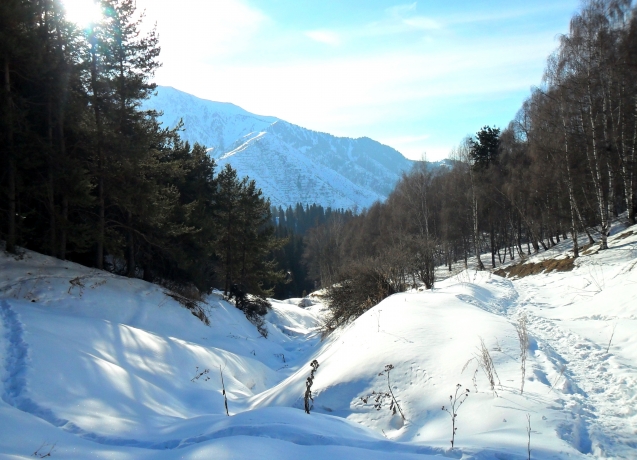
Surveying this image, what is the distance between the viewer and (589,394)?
508cm

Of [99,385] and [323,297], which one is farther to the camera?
[323,297]

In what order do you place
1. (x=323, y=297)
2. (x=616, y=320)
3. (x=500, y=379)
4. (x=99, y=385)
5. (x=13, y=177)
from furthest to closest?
(x=323, y=297), (x=13, y=177), (x=616, y=320), (x=99, y=385), (x=500, y=379)

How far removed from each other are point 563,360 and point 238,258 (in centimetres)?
2026

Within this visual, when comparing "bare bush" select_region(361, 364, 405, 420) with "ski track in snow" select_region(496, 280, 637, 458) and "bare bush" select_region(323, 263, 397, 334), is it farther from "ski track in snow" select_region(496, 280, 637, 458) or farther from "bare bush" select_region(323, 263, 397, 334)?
"bare bush" select_region(323, 263, 397, 334)

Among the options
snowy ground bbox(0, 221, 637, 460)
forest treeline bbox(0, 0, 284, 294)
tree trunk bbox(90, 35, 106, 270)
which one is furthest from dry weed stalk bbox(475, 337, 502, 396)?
tree trunk bbox(90, 35, 106, 270)

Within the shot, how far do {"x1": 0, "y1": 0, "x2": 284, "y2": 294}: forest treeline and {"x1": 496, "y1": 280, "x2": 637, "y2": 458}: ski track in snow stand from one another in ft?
40.6

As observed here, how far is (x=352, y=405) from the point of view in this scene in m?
6.22

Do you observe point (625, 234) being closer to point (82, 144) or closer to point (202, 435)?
point (202, 435)

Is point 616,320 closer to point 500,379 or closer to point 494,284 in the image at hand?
point 500,379

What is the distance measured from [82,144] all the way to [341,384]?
11.5 m

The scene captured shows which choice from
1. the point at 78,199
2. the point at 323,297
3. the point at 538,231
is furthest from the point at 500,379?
the point at 538,231

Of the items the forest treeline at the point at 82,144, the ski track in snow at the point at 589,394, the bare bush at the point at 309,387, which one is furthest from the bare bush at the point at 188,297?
the ski track in snow at the point at 589,394

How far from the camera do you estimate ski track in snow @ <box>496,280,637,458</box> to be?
4016 mm

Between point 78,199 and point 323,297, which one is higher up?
point 78,199
